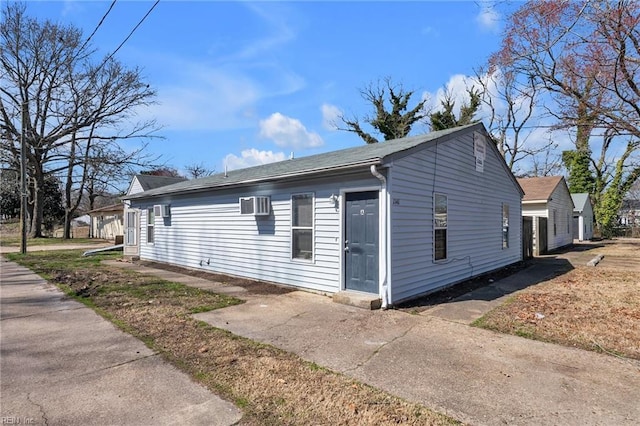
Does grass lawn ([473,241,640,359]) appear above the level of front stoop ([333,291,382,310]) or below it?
below

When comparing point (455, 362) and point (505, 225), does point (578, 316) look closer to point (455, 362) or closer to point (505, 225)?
point (455, 362)

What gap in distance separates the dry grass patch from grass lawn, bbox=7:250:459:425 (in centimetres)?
298

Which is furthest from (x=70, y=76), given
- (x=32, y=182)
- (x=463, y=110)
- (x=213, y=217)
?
(x=463, y=110)

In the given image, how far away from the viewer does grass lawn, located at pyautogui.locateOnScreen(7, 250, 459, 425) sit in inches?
118

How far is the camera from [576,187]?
32.5 meters

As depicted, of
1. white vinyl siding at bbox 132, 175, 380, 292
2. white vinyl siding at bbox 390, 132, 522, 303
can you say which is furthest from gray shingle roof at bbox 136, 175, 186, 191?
white vinyl siding at bbox 390, 132, 522, 303

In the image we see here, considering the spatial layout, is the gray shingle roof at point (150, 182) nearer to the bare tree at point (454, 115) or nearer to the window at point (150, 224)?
the window at point (150, 224)

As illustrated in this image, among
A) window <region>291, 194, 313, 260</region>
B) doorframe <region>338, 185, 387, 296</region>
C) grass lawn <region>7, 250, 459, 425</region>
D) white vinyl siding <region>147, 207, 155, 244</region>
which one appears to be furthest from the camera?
white vinyl siding <region>147, 207, 155, 244</region>

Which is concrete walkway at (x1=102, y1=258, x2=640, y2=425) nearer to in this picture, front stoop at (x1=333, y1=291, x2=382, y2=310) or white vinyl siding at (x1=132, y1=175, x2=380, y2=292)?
front stoop at (x1=333, y1=291, x2=382, y2=310)

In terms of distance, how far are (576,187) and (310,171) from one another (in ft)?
112

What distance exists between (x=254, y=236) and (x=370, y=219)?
143 inches

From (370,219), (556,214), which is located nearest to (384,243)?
(370,219)

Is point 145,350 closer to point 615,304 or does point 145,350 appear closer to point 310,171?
point 310,171

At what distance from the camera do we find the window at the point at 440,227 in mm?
7898
